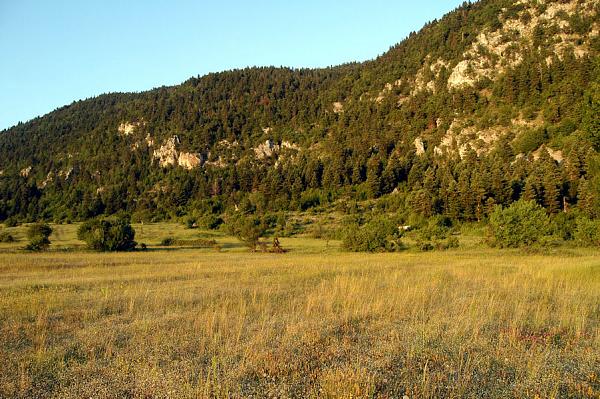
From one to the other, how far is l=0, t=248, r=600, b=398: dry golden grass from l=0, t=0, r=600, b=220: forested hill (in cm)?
5530

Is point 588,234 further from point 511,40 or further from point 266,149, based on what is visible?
point 266,149

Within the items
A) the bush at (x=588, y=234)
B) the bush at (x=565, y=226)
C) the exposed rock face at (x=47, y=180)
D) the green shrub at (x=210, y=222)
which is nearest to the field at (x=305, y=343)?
the bush at (x=588, y=234)

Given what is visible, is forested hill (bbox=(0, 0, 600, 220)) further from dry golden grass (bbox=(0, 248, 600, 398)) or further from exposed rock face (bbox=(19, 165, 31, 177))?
dry golden grass (bbox=(0, 248, 600, 398))

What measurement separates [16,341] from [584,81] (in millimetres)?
127678

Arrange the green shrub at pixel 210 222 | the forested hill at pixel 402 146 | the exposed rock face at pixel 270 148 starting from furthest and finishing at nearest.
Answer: the exposed rock face at pixel 270 148 → the green shrub at pixel 210 222 → the forested hill at pixel 402 146

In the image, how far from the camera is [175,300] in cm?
1351

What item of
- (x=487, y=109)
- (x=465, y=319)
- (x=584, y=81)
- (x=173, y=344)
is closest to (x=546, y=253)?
(x=465, y=319)

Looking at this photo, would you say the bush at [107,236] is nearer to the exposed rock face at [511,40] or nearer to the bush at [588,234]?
the bush at [588,234]

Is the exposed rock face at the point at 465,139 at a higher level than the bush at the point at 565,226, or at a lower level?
higher

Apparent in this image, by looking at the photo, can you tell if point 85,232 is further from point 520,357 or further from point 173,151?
point 173,151

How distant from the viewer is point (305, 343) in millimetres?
8188

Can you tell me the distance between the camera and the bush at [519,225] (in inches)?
1686

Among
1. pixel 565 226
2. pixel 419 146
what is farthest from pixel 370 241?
pixel 419 146

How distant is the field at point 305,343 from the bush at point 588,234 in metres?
31.5
